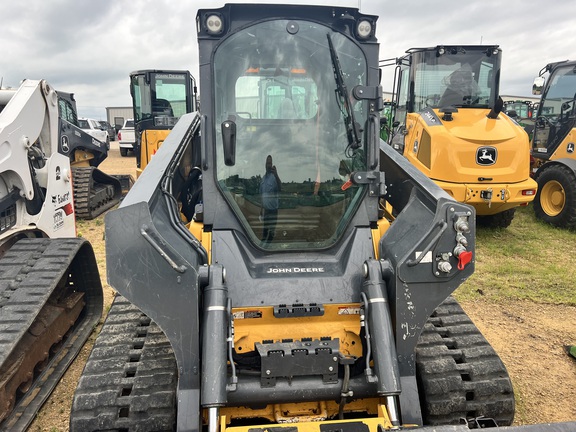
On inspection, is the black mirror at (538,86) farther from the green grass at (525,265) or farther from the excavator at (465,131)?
the green grass at (525,265)

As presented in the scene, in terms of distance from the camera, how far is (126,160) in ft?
72.8

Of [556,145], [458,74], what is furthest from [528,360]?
[556,145]

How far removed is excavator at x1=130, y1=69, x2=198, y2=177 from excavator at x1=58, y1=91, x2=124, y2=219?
86 cm

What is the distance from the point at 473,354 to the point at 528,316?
281 cm

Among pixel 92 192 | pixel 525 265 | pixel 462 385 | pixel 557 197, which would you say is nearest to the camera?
pixel 462 385

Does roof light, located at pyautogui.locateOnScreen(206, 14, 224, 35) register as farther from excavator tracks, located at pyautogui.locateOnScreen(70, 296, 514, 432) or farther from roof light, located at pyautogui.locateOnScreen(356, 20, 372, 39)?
excavator tracks, located at pyautogui.locateOnScreen(70, 296, 514, 432)

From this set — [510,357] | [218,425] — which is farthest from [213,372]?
[510,357]

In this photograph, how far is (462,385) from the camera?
2.63 metres

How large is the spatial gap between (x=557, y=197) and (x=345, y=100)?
732 centimetres

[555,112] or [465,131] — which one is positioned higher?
[555,112]

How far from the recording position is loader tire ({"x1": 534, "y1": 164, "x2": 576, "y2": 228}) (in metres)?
8.09

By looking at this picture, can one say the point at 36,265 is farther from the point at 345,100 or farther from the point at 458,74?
the point at 458,74

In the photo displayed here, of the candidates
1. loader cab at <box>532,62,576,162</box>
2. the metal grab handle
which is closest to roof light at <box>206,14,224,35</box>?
the metal grab handle

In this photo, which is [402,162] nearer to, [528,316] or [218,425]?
[218,425]
